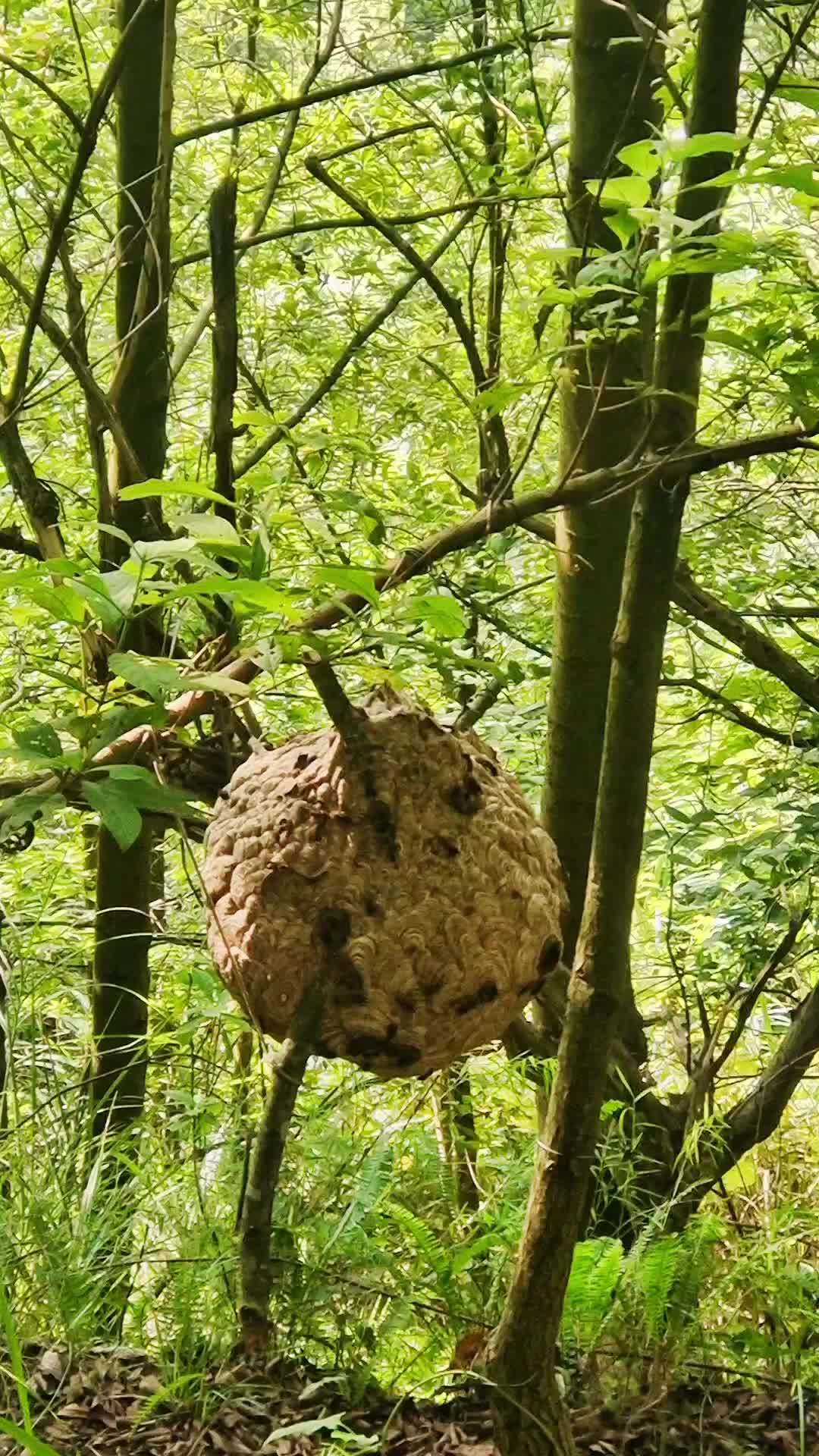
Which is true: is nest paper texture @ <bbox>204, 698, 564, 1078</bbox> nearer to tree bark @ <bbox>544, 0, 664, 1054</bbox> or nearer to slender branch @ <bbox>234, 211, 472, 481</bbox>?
tree bark @ <bbox>544, 0, 664, 1054</bbox>

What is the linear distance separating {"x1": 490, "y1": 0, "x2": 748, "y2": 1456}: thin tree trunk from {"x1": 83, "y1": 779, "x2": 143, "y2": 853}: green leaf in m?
0.45

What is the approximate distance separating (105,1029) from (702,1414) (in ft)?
3.64

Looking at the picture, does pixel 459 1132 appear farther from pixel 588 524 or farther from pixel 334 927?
pixel 334 927

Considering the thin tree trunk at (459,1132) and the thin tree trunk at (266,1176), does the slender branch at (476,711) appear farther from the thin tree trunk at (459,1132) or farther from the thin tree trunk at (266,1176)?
the thin tree trunk at (459,1132)

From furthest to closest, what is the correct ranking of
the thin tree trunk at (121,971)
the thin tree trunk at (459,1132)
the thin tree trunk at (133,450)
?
the thin tree trunk at (459,1132) → the thin tree trunk at (121,971) → the thin tree trunk at (133,450)

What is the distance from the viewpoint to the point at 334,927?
1.08 m

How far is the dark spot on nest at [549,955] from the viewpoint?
1.18 m

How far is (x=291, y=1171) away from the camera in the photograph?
188 centimetres

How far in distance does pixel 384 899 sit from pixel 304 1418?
72 cm

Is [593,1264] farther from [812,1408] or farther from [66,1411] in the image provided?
→ [66,1411]

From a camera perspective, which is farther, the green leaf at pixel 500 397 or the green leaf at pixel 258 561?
the green leaf at pixel 500 397

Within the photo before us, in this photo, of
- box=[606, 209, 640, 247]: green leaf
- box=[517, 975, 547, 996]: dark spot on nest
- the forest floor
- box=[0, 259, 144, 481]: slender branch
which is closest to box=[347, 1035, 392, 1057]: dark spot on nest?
box=[517, 975, 547, 996]: dark spot on nest

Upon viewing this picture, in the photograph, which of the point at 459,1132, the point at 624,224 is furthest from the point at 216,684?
the point at 459,1132

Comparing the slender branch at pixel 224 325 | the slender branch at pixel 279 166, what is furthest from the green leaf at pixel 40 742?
the slender branch at pixel 279 166
